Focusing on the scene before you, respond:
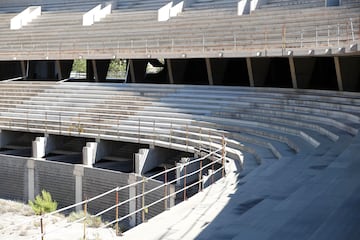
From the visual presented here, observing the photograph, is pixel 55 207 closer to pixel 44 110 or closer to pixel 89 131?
pixel 89 131

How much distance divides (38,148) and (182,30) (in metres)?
9.46

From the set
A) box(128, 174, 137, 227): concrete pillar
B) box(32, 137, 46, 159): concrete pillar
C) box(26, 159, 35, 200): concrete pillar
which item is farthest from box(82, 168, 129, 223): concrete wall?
box(32, 137, 46, 159): concrete pillar

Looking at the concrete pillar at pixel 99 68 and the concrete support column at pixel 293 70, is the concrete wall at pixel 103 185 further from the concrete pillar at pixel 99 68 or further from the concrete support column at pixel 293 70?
the concrete pillar at pixel 99 68

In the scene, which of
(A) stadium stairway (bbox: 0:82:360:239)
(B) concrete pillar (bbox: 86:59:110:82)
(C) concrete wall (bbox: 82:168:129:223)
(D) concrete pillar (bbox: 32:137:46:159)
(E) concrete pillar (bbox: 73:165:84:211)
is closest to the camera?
(A) stadium stairway (bbox: 0:82:360:239)

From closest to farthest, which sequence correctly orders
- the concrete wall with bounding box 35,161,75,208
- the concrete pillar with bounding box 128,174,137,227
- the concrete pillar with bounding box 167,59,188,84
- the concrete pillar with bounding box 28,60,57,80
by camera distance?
1. the concrete pillar with bounding box 128,174,137,227
2. the concrete wall with bounding box 35,161,75,208
3. the concrete pillar with bounding box 167,59,188,84
4. the concrete pillar with bounding box 28,60,57,80

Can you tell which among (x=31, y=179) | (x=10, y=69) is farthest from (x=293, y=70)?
(x=10, y=69)

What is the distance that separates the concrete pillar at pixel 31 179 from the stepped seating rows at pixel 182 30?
7.93m

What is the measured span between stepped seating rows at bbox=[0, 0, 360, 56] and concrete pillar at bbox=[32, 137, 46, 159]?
6861 mm

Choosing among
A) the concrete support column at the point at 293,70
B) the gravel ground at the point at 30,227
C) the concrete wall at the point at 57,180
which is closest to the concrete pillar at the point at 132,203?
the gravel ground at the point at 30,227

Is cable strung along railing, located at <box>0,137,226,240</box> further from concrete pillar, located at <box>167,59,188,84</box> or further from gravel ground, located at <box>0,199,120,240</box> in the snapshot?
concrete pillar, located at <box>167,59,188,84</box>

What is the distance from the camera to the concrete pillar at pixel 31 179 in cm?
2061

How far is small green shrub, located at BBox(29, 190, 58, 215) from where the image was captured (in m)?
17.8

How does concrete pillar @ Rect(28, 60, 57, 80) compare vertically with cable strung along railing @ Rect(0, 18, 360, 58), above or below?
below

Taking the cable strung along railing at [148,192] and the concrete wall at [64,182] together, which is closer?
the cable strung along railing at [148,192]
